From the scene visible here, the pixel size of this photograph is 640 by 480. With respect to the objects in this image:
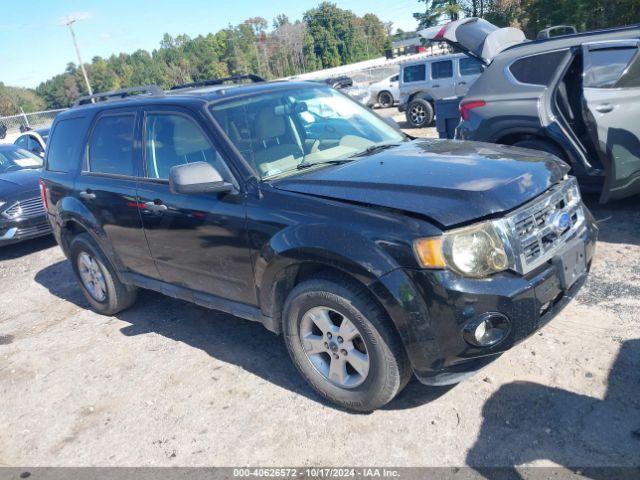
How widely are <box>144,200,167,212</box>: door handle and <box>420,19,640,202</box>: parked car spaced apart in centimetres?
370

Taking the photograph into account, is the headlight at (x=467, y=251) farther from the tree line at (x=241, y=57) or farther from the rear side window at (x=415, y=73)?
the tree line at (x=241, y=57)

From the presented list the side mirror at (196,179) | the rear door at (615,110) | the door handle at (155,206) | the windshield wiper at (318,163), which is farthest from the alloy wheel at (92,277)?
the rear door at (615,110)

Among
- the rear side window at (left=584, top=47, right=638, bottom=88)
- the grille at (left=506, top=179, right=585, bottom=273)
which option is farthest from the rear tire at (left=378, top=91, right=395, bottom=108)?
the grille at (left=506, top=179, right=585, bottom=273)

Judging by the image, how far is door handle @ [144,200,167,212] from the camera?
12.8ft

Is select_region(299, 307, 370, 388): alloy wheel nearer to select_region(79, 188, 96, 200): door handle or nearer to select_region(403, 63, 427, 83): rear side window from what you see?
select_region(79, 188, 96, 200): door handle

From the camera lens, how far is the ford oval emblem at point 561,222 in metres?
3.03

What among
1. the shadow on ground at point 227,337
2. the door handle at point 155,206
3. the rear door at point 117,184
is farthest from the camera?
the rear door at point 117,184

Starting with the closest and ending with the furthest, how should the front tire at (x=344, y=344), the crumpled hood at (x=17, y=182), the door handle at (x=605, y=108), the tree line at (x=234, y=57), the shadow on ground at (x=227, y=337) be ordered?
the front tire at (x=344, y=344) < the shadow on ground at (x=227, y=337) < the door handle at (x=605, y=108) < the crumpled hood at (x=17, y=182) < the tree line at (x=234, y=57)

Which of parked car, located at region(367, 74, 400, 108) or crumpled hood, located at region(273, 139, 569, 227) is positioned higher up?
crumpled hood, located at region(273, 139, 569, 227)

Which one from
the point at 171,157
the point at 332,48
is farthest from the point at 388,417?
the point at 332,48

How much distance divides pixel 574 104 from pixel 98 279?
5.30 metres

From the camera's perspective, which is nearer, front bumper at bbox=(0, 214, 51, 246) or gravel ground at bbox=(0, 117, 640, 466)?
gravel ground at bbox=(0, 117, 640, 466)

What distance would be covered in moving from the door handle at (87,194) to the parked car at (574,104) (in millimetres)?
3981

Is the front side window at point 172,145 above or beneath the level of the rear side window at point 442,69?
above
